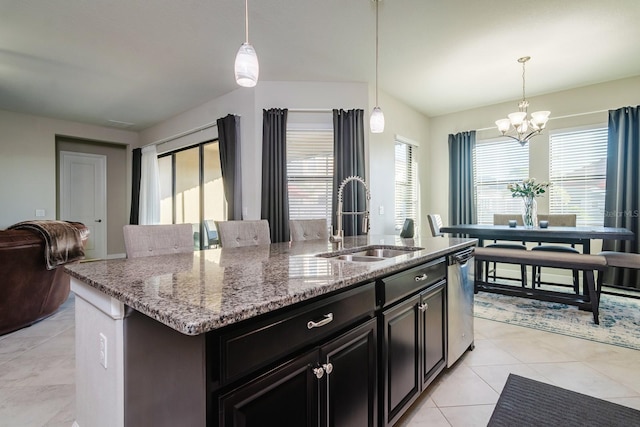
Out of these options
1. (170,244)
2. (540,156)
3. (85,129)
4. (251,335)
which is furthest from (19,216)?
(540,156)

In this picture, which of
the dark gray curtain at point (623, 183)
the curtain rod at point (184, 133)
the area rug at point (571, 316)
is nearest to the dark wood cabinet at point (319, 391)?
the area rug at point (571, 316)

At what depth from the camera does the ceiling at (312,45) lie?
262cm

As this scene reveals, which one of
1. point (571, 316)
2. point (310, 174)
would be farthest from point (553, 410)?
point (310, 174)

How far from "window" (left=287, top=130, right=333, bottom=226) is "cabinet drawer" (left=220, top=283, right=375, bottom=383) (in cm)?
303

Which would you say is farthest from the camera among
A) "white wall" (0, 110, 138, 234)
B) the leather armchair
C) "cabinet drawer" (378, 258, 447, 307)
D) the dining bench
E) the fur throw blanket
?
"white wall" (0, 110, 138, 234)

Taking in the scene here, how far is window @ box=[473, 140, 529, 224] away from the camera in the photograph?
495 centimetres

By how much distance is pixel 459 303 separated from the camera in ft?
7.23

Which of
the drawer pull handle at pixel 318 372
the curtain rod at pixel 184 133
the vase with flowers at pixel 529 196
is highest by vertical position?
the curtain rod at pixel 184 133

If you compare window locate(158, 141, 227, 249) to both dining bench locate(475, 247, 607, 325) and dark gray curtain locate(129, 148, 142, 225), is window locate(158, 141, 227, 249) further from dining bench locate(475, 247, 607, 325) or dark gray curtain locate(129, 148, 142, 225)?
dining bench locate(475, 247, 607, 325)

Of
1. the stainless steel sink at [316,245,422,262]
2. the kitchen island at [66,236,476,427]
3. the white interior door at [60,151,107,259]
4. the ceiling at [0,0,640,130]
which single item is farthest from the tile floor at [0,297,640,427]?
the white interior door at [60,151,107,259]

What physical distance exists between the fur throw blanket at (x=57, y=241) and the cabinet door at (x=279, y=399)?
126 inches

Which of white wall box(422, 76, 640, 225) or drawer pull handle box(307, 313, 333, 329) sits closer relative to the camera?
drawer pull handle box(307, 313, 333, 329)

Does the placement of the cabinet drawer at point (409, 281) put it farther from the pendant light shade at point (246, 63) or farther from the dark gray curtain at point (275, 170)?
the dark gray curtain at point (275, 170)

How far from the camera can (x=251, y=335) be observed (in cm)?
82
